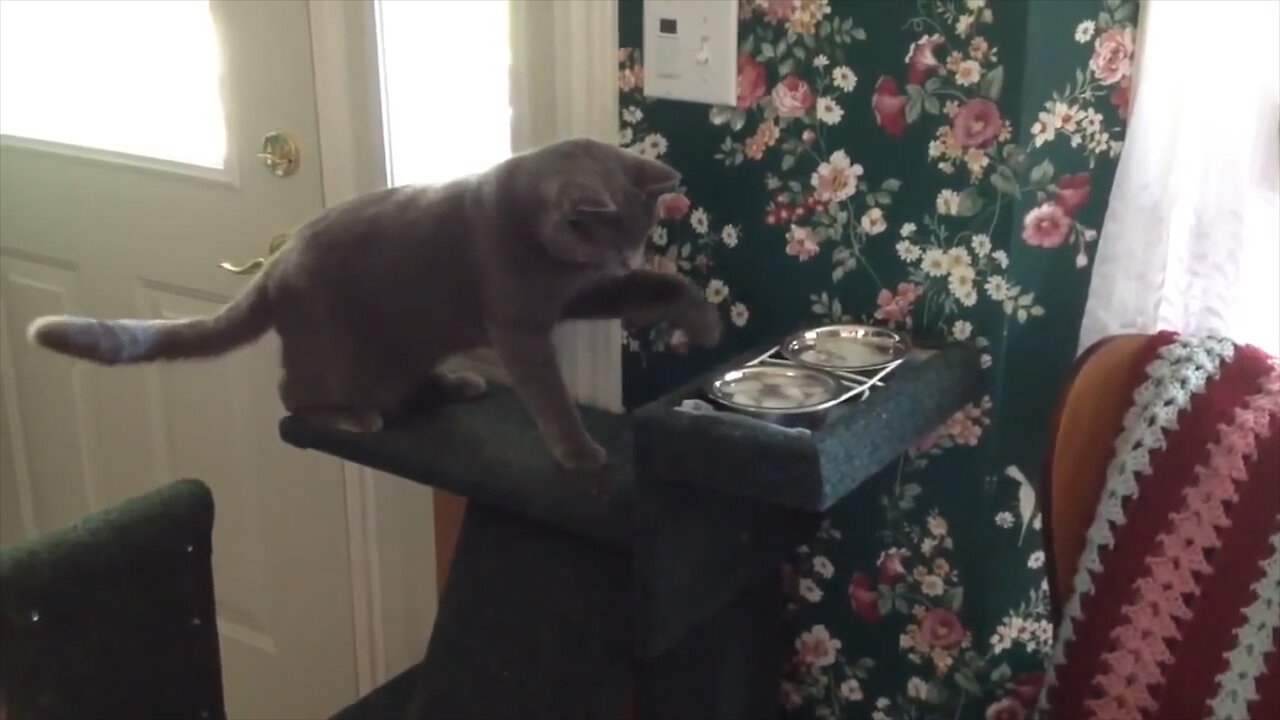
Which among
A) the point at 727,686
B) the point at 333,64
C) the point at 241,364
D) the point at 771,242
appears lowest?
the point at 727,686

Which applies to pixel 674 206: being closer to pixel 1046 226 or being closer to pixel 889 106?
pixel 889 106

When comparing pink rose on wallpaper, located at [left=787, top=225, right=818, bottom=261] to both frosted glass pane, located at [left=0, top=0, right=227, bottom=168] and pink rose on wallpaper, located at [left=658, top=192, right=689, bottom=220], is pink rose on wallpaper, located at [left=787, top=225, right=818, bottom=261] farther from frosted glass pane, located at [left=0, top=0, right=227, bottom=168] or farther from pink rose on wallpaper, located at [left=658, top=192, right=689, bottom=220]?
frosted glass pane, located at [left=0, top=0, right=227, bottom=168]

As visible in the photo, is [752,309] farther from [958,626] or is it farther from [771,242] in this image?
[958,626]

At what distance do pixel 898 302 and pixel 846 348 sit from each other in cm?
8

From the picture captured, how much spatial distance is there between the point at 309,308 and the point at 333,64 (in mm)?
462

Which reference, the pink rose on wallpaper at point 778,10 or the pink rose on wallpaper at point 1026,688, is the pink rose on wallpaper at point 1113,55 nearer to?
the pink rose on wallpaper at point 778,10

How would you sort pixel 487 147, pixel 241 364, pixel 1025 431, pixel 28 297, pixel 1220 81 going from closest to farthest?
pixel 1220 81, pixel 1025 431, pixel 487 147, pixel 241 364, pixel 28 297

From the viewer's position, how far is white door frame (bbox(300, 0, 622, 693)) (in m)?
1.38

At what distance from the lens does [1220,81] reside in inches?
44.8

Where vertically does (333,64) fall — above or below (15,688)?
above

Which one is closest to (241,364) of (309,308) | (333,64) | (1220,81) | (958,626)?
(333,64)

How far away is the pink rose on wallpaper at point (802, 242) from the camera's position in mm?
1300

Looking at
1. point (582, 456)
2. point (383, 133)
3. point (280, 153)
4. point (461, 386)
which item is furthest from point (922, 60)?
point (280, 153)

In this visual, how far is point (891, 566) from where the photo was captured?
1347mm
